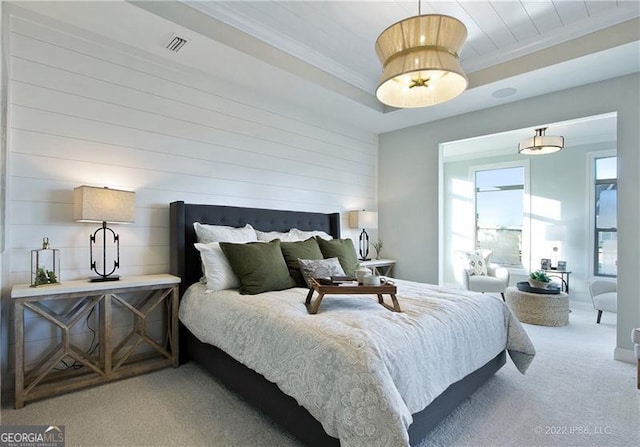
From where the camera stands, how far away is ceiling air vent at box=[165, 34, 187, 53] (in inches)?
105

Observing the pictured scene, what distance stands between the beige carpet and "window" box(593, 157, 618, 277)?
297 centimetres

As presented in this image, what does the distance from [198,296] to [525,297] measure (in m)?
4.07

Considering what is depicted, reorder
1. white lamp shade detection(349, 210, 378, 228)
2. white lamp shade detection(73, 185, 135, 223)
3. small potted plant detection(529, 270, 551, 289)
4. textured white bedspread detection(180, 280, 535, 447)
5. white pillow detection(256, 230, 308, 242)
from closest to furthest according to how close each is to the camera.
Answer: textured white bedspread detection(180, 280, 535, 447) < white lamp shade detection(73, 185, 135, 223) < white pillow detection(256, 230, 308, 242) < small potted plant detection(529, 270, 551, 289) < white lamp shade detection(349, 210, 378, 228)

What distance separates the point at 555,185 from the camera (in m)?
5.57

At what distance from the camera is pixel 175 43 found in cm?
273

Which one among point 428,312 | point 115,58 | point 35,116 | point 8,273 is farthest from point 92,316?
point 428,312

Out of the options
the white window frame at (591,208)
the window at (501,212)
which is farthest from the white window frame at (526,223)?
the white window frame at (591,208)

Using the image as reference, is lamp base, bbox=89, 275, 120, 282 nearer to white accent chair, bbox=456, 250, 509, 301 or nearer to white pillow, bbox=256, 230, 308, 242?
white pillow, bbox=256, 230, 308, 242

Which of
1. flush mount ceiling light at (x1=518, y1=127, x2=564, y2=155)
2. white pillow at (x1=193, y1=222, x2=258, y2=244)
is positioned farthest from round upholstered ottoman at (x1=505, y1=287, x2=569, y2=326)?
white pillow at (x1=193, y1=222, x2=258, y2=244)

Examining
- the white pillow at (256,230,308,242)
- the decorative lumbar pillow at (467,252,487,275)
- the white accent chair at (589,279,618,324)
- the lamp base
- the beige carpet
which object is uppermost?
the white pillow at (256,230,308,242)

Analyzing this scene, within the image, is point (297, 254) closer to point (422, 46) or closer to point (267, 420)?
point (267, 420)

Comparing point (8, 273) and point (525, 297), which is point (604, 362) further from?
point (8, 273)

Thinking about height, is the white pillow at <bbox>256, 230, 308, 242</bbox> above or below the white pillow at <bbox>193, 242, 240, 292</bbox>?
above

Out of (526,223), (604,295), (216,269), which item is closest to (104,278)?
(216,269)
